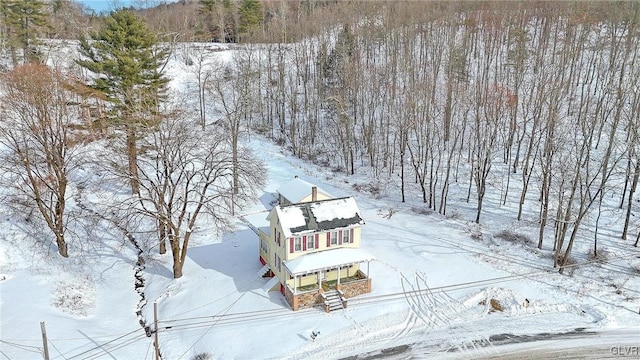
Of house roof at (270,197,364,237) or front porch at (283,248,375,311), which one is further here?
house roof at (270,197,364,237)

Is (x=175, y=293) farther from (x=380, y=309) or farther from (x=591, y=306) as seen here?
(x=591, y=306)

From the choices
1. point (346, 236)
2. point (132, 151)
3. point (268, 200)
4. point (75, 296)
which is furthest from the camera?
point (268, 200)

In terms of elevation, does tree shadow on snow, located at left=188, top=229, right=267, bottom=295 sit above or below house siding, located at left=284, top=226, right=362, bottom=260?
below

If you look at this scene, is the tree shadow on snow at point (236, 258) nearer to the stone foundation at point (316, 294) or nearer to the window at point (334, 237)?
the stone foundation at point (316, 294)

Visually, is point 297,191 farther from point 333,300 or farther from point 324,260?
point 333,300

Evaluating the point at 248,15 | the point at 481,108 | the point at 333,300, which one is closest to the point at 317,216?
the point at 333,300

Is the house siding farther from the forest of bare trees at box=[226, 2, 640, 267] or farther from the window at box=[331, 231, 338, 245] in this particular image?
the forest of bare trees at box=[226, 2, 640, 267]

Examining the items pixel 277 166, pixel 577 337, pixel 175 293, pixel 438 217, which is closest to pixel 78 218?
pixel 175 293

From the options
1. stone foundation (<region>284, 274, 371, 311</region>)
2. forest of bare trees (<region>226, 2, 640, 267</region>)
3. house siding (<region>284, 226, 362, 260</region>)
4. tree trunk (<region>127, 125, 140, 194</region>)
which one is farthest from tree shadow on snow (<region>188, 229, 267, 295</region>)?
forest of bare trees (<region>226, 2, 640, 267</region>)
